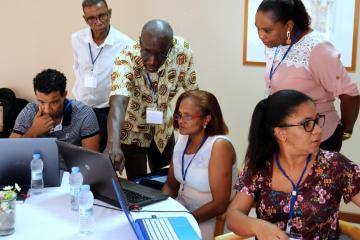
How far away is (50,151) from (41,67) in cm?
291

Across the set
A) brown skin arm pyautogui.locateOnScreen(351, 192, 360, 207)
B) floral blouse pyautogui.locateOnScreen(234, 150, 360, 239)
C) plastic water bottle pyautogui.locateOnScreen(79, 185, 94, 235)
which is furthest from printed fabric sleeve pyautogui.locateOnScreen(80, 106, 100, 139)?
brown skin arm pyautogui.locateOnScreen(351, 192, 360, 207)

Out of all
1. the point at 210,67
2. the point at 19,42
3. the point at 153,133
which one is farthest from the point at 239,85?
the point at 19,42

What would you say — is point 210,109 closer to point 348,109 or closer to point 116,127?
point 116,127

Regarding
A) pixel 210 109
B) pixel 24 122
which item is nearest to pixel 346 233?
pixel 210 109

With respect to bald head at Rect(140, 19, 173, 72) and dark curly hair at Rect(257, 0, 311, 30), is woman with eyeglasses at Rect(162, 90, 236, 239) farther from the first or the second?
dark curly hair at Rect(257, 0, 311, 30)

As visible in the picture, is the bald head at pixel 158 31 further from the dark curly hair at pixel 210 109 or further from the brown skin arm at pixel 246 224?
the brown skin arm at pixel 246 224

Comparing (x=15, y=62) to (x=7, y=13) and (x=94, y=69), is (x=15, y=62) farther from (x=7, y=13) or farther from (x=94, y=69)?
(x=94, y=69)

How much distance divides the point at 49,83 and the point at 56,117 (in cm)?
22

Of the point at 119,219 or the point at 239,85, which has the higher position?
the point at 239,85

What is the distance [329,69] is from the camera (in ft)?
6.97

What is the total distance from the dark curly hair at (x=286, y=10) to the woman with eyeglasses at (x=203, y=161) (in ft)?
1.81

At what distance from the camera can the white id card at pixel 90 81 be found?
3375 millimetres

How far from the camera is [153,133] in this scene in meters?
2.86

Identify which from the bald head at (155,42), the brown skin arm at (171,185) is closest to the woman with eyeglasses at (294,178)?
the brown skin arm at (171,185)
